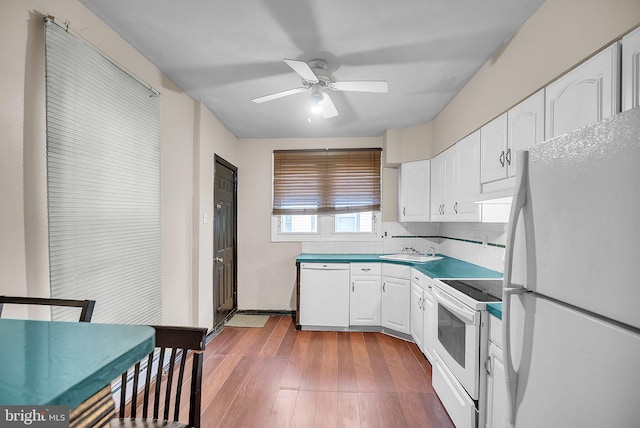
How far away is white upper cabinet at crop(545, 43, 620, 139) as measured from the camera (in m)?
1.21

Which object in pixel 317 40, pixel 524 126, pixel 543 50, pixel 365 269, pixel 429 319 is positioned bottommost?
pixel 429 319

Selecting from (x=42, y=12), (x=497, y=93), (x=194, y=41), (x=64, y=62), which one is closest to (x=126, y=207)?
(x=64, y=62)

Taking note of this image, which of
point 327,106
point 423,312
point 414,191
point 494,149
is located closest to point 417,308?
point 423,312

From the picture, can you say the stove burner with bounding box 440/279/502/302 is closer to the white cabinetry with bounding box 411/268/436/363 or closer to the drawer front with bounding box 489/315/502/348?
the drawer front with bounding box 489/315/502/348

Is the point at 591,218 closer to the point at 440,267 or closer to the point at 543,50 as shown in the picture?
the point at 543,50

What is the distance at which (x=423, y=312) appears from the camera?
2838mm

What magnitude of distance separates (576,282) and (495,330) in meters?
0.86

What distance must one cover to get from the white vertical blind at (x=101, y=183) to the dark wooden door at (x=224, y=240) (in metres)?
1.19

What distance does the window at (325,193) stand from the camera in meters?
4.16

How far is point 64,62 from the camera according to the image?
5.03 ft

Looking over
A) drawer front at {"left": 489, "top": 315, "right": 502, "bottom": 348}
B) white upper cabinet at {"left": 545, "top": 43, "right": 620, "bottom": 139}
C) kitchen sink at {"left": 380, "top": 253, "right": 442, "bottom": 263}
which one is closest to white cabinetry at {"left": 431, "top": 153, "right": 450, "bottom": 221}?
kitchen sink at {"left": 380, "top": 253, "right": 442, "bottom": 263}

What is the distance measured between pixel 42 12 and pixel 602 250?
2507 mm

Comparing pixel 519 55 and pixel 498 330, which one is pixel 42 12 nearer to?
pixel 519 55

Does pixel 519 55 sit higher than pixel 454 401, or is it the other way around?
pixel 519 55
